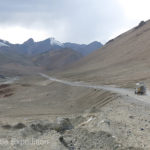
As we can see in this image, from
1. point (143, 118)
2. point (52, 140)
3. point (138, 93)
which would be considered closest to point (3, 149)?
point (52, 140)

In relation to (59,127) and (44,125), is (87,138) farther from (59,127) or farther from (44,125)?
(44,125)

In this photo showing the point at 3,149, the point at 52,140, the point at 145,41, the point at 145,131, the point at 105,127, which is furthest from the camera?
the point at 145,41

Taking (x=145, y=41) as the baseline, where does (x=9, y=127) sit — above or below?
below

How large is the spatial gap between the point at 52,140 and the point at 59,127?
9.98 feet

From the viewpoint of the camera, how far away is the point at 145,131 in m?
12.6

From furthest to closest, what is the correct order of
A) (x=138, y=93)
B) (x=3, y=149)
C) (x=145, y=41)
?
(x=145, y=41), (x=138, y=93), (x=3, y=149)

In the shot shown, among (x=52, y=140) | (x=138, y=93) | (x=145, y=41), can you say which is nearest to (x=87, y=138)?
(x=52, y=140)

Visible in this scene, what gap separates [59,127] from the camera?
1452 centimetres

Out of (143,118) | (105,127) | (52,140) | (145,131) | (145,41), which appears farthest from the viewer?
(145,41)

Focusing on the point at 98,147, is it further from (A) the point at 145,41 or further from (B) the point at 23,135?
(A) the point at 145,41

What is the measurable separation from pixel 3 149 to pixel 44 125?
15.8 feet

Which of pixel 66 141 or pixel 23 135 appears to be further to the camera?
pixel 23 135

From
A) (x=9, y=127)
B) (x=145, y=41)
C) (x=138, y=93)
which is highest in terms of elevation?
(x=145, y=41)

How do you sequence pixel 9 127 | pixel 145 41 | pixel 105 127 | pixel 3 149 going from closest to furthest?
pixel 3 149 < pixel 105 127 < pixel 9 127 < pixel 145 41
